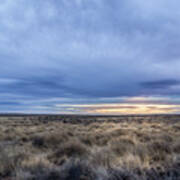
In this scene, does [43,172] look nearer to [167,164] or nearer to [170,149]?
[167,164]

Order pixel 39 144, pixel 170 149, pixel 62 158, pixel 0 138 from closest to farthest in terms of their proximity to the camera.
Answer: pixel 62 158
pixel 170 149
pixel 39 144
pixel 0 138

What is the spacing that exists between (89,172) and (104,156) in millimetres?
1530

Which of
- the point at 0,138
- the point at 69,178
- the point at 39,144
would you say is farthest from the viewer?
the point at 0,138

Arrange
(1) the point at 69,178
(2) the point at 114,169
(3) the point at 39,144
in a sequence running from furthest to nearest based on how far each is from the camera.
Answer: (3) the point at 39,144, (2) the point at 114,169, (1) the point at 69,178

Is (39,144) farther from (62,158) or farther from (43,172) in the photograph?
(43,172)

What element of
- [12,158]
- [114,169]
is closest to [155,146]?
[114,169]

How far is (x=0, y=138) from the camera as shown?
506 inches

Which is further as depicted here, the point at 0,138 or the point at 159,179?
the point at 0,138

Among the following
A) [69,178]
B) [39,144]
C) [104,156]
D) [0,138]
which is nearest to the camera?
[69,178]

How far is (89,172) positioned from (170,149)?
4567 millimetres

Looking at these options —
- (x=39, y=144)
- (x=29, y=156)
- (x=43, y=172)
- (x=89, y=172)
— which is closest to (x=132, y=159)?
(x=89, y=172)

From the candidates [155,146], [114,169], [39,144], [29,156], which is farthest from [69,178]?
[39,144]

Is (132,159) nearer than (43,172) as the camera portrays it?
No

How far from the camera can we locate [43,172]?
5406mm
